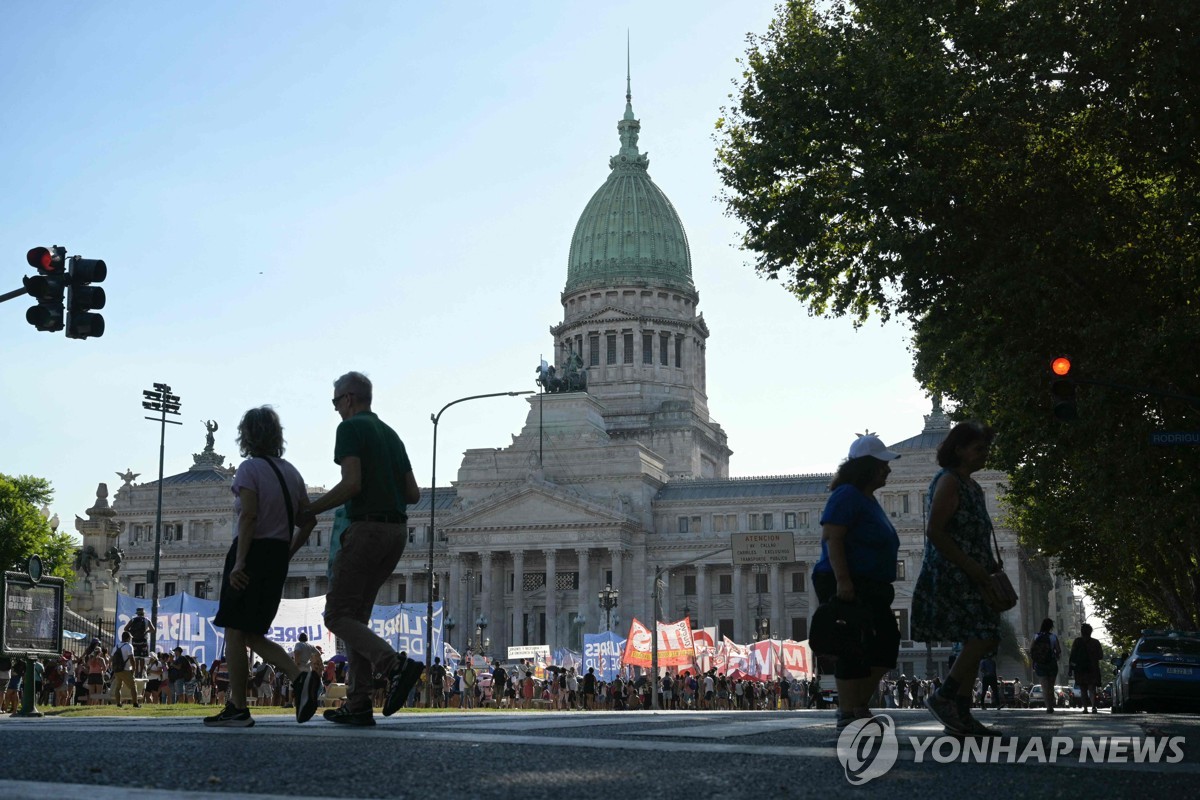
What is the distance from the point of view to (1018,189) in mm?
29031

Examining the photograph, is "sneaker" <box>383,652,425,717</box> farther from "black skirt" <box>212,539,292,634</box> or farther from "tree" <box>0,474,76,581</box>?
"tree" <box>0,474,76,581</box>

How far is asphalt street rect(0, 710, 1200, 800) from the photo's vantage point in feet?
23.2

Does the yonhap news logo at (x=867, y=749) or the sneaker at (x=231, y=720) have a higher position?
the sneaker at (x=231, y=720)

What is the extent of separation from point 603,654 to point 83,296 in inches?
1515

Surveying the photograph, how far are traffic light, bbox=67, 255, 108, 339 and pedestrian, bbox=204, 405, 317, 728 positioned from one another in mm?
9675

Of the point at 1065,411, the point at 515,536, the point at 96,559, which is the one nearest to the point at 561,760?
the point at 1065,411

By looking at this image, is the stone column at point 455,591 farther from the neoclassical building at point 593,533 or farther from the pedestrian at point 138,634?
the pedestrian at point 138,634

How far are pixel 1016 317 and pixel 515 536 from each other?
79153mm

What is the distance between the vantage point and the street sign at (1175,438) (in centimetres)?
2467

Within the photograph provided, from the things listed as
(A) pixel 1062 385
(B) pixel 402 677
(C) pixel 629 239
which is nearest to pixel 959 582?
(B) pixel 402 677

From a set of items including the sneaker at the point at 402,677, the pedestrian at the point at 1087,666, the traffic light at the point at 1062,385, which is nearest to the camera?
the sneaker at the point at 402,677

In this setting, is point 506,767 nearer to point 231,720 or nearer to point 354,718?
point 354,718

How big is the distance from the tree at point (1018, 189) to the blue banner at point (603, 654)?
26.3 meters

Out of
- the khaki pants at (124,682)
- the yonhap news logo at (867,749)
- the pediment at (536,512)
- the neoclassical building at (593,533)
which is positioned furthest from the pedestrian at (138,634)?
the pediment at (536,512)
